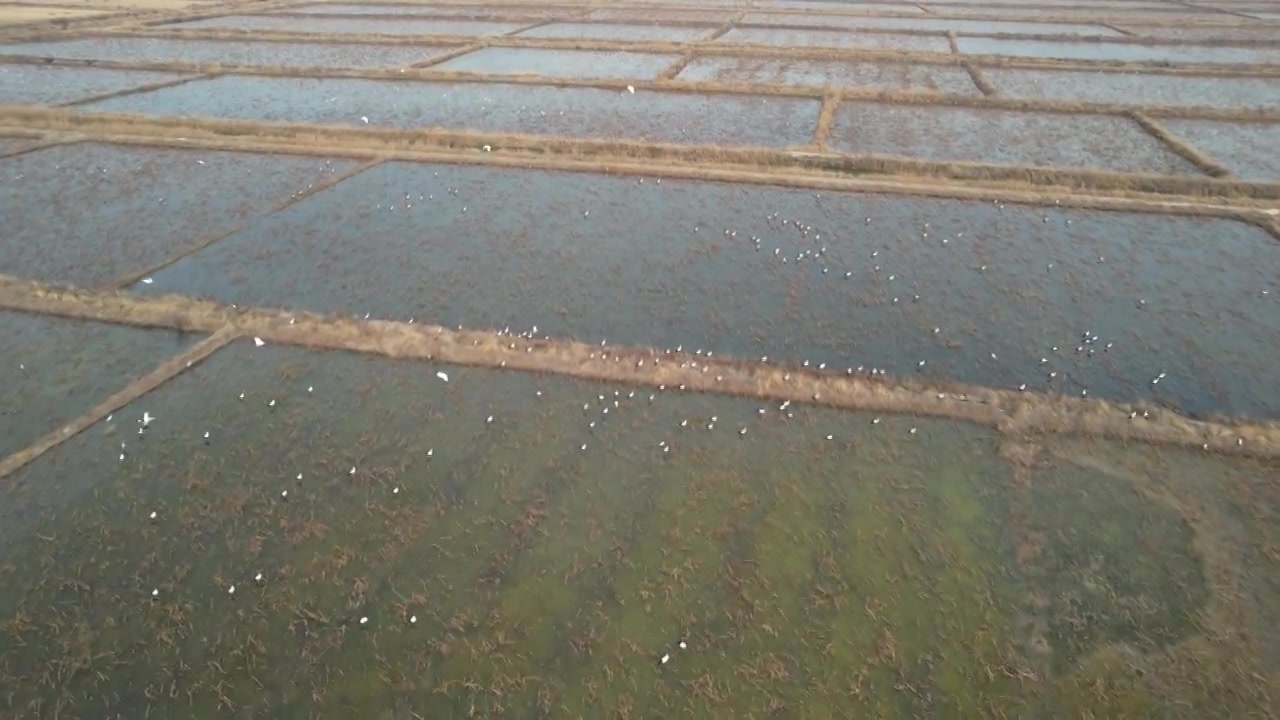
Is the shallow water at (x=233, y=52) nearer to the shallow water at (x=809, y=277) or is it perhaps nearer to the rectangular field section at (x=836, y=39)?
the rectangular field section at (x=836, y=39)

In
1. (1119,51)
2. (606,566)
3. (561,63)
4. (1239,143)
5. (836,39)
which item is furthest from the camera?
(836,39)

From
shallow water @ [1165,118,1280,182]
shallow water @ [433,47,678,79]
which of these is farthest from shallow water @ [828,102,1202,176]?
shallow water @ [433,47,678,79]

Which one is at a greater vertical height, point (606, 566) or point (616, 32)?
point (616, 32)

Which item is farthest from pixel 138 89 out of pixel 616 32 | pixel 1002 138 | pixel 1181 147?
pixel 1181 147

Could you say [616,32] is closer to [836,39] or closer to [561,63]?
[561,63]

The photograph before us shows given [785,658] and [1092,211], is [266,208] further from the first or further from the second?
[1092,211]

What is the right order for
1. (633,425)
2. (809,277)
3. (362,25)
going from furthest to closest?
(362,25)
(809,277)
(633,425)

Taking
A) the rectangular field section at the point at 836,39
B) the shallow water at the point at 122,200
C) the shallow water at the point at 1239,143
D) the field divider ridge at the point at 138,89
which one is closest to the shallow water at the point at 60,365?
the shallow water at the point at 122,200

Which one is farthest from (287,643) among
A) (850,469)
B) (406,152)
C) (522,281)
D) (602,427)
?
(406,152)
